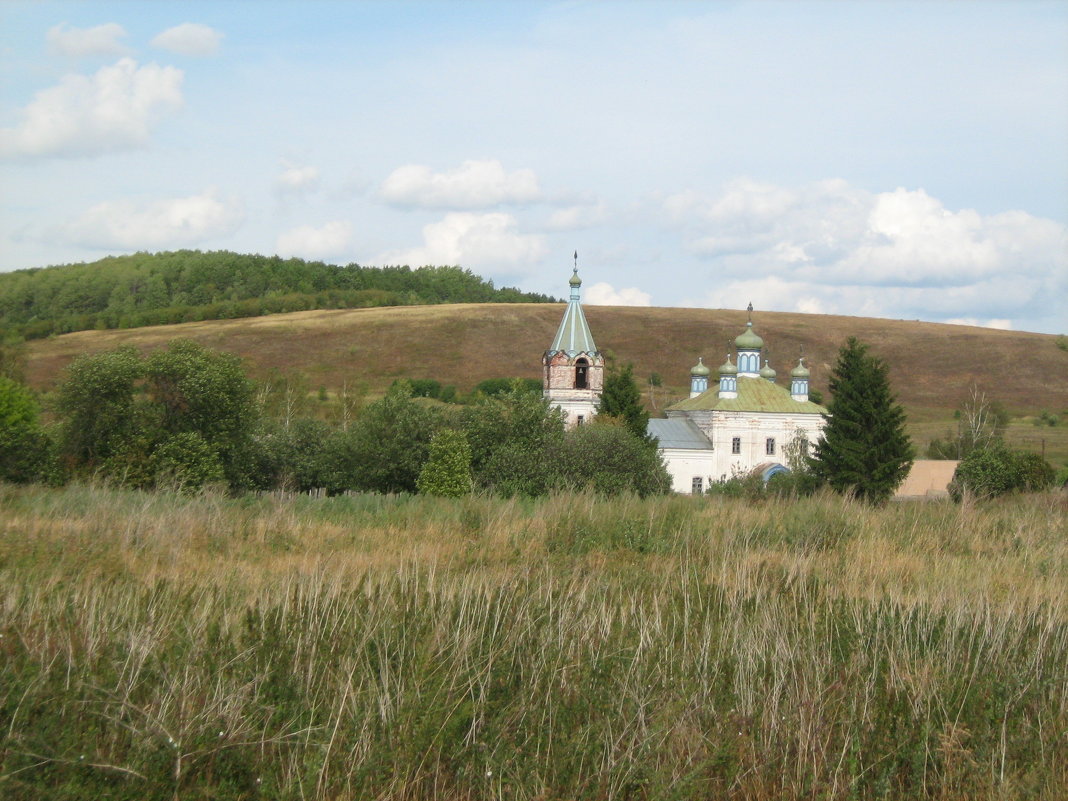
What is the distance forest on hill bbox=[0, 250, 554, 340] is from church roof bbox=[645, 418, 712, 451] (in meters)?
68.0

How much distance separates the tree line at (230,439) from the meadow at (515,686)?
21484 mm

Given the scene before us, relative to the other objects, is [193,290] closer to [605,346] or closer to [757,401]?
[605,346]

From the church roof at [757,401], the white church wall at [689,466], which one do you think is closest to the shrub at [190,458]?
the white church wall at [689,466]

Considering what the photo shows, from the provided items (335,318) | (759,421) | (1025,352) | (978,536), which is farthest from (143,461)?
(1025,352)

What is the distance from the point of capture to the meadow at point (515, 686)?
5727mm

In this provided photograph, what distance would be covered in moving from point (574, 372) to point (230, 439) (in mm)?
23811

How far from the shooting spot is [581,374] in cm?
5625

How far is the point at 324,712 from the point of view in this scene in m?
6.25

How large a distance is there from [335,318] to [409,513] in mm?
98430

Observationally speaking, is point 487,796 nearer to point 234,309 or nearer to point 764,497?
point 764,497

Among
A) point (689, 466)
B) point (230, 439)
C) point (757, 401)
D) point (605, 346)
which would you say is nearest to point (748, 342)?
point (757, 401)

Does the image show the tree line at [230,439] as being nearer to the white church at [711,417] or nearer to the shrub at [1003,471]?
the shrub at [1003,471]

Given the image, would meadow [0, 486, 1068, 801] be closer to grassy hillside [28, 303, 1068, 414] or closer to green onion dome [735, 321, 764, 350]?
green onion dome [735, 321, 764, 350]

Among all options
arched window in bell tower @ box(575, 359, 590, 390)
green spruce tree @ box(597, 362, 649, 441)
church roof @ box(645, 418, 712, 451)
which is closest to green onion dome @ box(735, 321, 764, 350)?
church roof @ box(645, 418, 712, 451)
